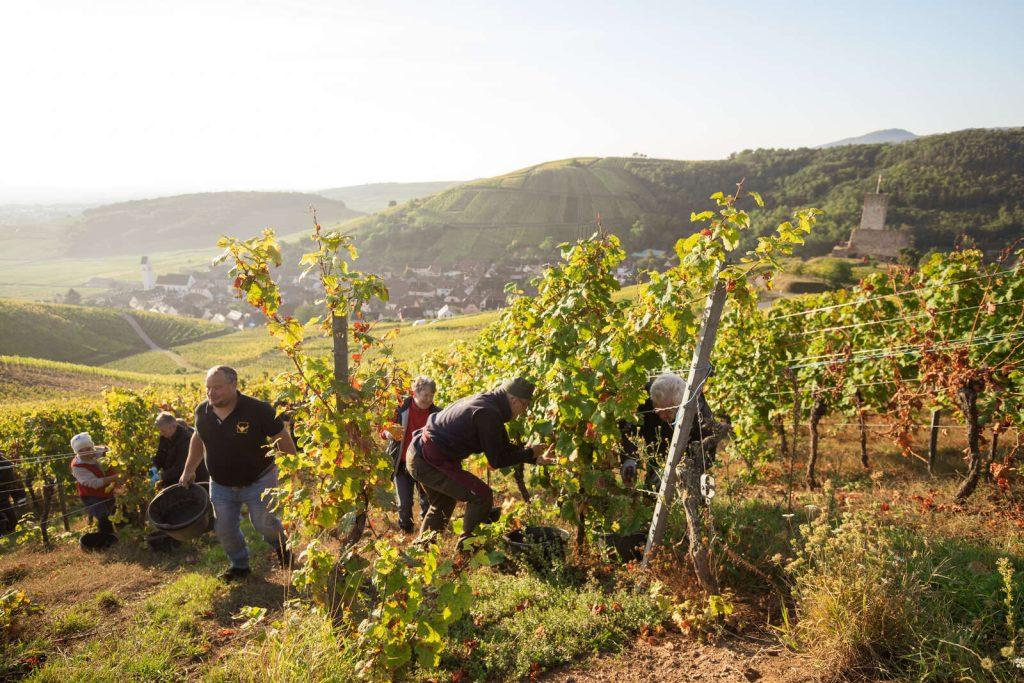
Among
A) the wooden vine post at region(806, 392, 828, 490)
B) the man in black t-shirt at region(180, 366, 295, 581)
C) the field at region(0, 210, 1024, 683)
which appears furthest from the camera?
the wooden vine post at region(806, 392, 828, 490)

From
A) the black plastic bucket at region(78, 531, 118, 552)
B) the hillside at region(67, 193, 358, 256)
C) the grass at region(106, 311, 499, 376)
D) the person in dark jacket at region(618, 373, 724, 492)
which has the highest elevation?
the hillside at region(67, 193, 358, 256)

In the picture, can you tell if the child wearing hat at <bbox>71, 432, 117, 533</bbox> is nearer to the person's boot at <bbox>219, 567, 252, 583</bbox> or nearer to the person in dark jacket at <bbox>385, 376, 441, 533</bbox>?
the person's boot at <bbox>219, 567, 252, 583</bbox>

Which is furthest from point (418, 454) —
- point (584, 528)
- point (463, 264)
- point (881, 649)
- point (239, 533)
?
point (463, 264)

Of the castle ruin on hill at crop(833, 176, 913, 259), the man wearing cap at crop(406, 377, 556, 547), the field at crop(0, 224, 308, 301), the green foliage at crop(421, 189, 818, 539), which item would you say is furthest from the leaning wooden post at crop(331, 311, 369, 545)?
the field at crop(0, 224, 308, 301)

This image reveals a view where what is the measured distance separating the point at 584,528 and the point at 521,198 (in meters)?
96.9

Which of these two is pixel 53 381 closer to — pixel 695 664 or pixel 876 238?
pixel 695 664

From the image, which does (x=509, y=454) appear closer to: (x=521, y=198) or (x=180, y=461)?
(x=180, y=461)

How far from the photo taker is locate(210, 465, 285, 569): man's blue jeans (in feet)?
15.1

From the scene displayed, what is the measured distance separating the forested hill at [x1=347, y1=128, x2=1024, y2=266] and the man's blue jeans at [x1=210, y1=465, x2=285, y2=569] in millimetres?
63756

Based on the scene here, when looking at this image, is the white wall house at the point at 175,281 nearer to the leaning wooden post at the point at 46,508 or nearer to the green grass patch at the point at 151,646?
the leaning wooden post at the point at 46,508

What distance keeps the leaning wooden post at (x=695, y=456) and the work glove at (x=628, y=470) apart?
755 mm

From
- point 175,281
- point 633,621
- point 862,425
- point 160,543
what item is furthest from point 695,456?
point 175,281

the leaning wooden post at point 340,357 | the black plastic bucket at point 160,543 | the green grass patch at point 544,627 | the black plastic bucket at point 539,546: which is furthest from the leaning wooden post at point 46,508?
the green grass patch at point 544,627

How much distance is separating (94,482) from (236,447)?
10.1ft
